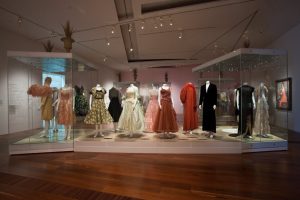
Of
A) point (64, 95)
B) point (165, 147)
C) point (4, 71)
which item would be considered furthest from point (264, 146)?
point (4, 71)

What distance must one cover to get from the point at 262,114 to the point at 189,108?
1.86 meters

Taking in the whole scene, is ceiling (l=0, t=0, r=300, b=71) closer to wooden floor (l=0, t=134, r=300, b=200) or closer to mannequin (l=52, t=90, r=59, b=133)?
mannequin (l=52, t=90, r=59, b=133)

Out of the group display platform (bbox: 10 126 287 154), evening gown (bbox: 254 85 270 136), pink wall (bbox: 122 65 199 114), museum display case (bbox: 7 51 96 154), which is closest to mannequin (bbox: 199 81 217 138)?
display platform (bbox: 10 126 287 154)

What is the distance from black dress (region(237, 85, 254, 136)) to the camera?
15.4 feet

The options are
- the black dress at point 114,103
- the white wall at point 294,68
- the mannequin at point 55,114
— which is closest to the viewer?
the mannequin at point 55,114

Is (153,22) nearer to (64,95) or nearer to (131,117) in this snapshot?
(131,117)

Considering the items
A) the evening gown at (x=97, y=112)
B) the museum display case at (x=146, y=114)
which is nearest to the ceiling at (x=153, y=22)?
the museum display case at (x=146, y=114)

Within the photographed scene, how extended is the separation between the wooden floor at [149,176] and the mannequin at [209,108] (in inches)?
32.9

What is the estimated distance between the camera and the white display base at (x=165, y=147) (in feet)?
13.9

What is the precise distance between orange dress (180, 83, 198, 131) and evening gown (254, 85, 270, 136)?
1.52 m

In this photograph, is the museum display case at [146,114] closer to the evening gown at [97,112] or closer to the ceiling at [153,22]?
the evening gown at [97,112]

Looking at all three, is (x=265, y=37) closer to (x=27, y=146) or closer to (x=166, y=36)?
(x=166, y=36)

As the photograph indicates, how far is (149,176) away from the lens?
3.02 metres

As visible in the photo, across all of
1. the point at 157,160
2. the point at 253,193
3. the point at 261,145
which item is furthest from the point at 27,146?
the point at 261,145
